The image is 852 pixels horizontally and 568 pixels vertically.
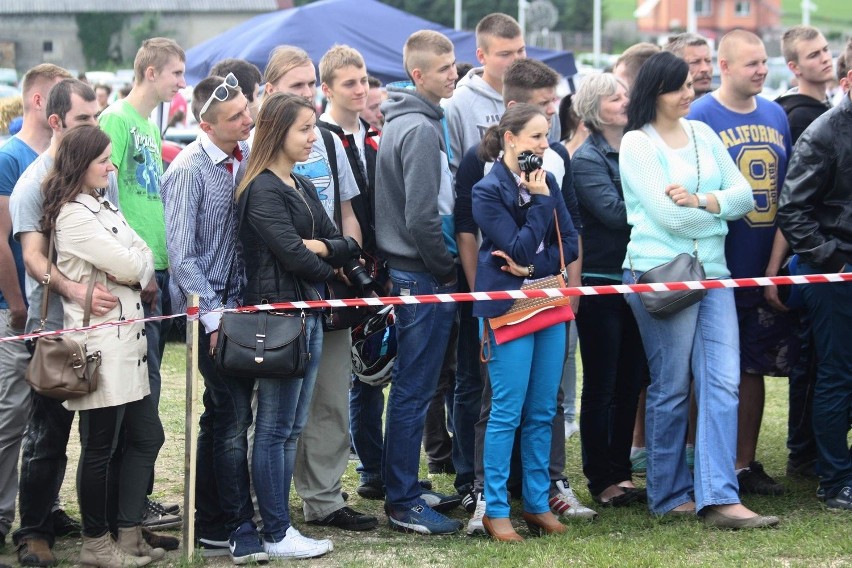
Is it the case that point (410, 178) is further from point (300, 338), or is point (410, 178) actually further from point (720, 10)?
point (720, 10)

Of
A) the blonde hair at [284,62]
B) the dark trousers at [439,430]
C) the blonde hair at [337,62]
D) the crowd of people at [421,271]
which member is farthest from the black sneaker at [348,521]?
the blonde hair at [284,62]

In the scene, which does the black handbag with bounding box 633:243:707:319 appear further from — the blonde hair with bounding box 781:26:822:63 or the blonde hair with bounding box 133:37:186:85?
the blonde hair with bounding box 133:37:186:85

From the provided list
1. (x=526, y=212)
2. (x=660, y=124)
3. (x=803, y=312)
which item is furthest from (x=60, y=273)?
(x=803, y=312)

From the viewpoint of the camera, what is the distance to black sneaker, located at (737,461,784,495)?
6077 mm

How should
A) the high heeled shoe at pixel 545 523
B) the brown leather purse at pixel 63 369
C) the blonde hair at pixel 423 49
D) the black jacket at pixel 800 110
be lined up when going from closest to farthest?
the brown leather purse at pixel 63 369
the high heeled shoe at pixel 545 523
the blonde hair at pixel 423 49
the black jacket at pixel 800 110

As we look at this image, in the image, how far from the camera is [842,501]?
223 inches

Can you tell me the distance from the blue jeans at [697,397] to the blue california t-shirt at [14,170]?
284 cm

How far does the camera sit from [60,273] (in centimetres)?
480

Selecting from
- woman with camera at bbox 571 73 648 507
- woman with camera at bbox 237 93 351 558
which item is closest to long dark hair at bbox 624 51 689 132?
woman with camera at bbox 571 73 648 507

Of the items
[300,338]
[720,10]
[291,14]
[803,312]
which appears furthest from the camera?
[720,10]

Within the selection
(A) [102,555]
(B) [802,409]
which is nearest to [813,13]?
(B) [802,409]

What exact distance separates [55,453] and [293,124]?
1.78 metres

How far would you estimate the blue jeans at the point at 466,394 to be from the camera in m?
6.06

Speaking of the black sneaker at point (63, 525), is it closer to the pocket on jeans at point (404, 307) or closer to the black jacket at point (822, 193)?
the pocket on jeans at point (404, 307)
